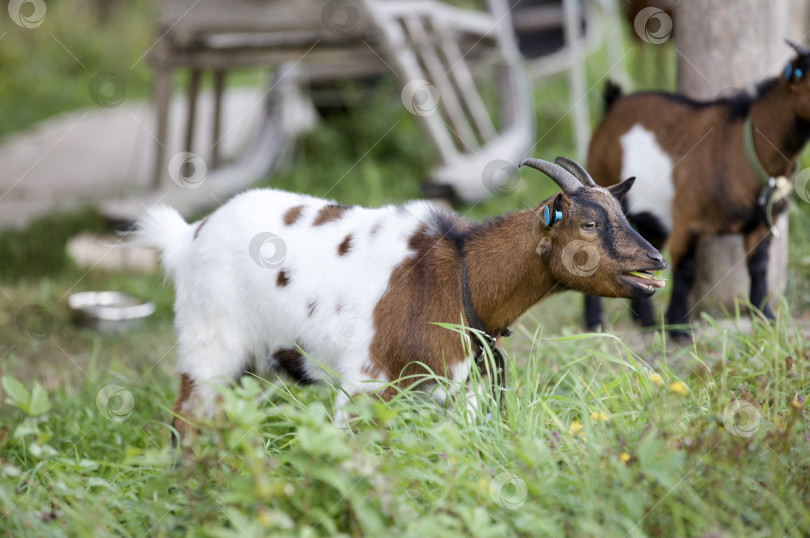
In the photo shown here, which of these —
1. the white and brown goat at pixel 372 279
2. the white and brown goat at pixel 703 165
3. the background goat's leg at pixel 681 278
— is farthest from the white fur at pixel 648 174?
the white and brown goat at pixel 372 279

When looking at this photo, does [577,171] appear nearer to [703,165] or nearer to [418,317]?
[418,317]

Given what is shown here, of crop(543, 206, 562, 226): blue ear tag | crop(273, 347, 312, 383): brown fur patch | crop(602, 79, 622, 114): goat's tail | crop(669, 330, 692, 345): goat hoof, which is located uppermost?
crop(602, 79, 622, 114): goat's tail

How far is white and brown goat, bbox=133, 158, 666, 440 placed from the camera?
9.93 feet

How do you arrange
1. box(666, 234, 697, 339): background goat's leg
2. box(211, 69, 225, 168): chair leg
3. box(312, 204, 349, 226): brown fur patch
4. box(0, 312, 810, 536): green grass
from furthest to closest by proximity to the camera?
1. box(211, 69, 225, 168): chair leg
2. box(666, 234, 697, 339): background goat's leg
3. box(312, 204, 349, 226): brown fur patch
4. box(0, 312, 810, 536): green grass

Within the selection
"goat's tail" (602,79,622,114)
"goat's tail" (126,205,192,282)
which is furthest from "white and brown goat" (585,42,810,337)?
"goat's tail" (126,205,192,282)

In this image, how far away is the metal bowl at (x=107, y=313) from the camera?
5562 mm

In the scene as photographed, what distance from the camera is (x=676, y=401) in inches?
116

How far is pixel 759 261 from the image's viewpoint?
4293 millimetres

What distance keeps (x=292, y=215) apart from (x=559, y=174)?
3.52 feet

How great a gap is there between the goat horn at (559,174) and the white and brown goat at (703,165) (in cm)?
130

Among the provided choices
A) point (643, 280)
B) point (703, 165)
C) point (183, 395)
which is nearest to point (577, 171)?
point (643, 280)

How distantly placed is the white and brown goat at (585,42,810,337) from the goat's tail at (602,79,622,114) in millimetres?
246

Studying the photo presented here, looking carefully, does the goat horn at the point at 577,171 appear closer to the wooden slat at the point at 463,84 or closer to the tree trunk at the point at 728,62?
the tree trunk at the point at 728,62

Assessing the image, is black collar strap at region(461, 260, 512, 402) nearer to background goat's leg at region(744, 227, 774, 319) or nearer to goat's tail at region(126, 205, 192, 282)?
goat's tail at region(126, 205, 192, 282)
